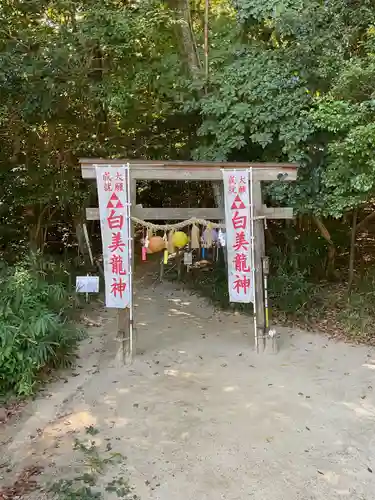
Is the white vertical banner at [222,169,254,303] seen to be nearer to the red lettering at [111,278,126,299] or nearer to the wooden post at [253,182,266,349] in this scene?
the wooden post at [253,182,266,349]

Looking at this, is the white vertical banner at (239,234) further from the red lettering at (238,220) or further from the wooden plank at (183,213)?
the wooden plank at (183,213)

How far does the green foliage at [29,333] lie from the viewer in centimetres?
540

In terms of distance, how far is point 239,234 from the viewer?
→ 6250mm

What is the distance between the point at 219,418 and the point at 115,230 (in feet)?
8.24

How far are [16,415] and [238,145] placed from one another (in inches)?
177

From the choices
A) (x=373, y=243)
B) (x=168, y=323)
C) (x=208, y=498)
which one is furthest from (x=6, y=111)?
(x=373, y=243)

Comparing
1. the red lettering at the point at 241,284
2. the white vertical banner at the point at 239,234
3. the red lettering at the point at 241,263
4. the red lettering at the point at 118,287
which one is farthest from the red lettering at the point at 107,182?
the red lettering at the point at 241,284

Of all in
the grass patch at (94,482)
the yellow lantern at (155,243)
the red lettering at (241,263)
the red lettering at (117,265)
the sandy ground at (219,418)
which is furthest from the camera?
the red lettering at (241,263)

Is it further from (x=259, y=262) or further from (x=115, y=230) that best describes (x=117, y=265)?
(x=259, y=262)

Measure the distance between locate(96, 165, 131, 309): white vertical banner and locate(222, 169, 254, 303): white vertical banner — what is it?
1.28 metres

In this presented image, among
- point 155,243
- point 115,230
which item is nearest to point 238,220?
point 155,243

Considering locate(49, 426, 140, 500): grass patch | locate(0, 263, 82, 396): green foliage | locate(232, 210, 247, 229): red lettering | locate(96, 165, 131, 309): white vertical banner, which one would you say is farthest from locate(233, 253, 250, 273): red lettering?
locate(49, 426, 140, 500): grass patch

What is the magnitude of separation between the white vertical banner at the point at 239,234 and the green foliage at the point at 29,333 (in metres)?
2.29

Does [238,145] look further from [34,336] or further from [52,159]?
[52,159]
